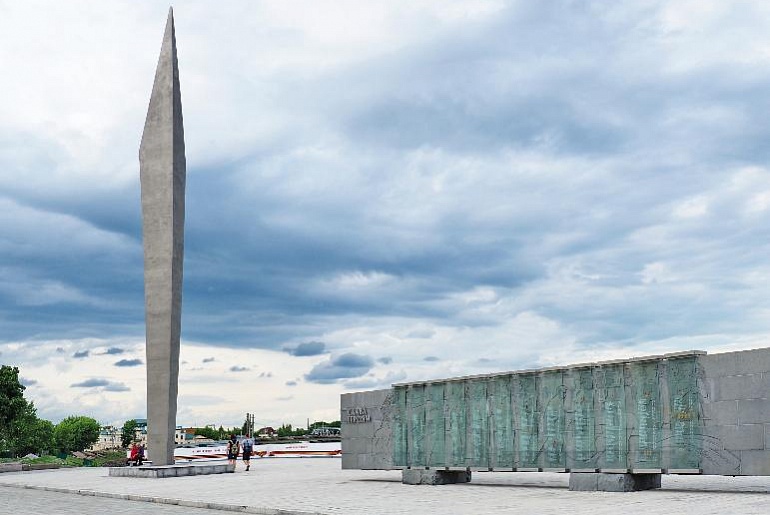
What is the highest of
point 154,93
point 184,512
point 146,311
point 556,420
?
point 154,93

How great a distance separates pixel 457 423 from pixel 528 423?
117 inches

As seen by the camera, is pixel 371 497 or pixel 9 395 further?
pixel 9 395

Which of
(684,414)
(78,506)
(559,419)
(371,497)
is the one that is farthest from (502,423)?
(78,506)

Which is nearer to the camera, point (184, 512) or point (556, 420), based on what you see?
point (184, 512)

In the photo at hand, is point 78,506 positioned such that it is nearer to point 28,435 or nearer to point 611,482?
point 611,482

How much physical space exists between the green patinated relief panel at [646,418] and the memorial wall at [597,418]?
0.09 feet

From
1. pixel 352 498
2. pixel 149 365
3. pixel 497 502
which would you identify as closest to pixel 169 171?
pixel 149 365

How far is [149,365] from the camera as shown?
3591cm

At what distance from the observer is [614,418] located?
74.5ft

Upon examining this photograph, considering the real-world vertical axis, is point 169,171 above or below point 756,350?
above

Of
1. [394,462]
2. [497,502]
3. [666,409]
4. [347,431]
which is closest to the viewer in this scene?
[497,502]

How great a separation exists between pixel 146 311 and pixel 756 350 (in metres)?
24.8

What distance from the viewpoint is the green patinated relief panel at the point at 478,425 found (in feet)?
85.9

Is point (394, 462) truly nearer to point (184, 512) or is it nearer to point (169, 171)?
point (184, 512)
